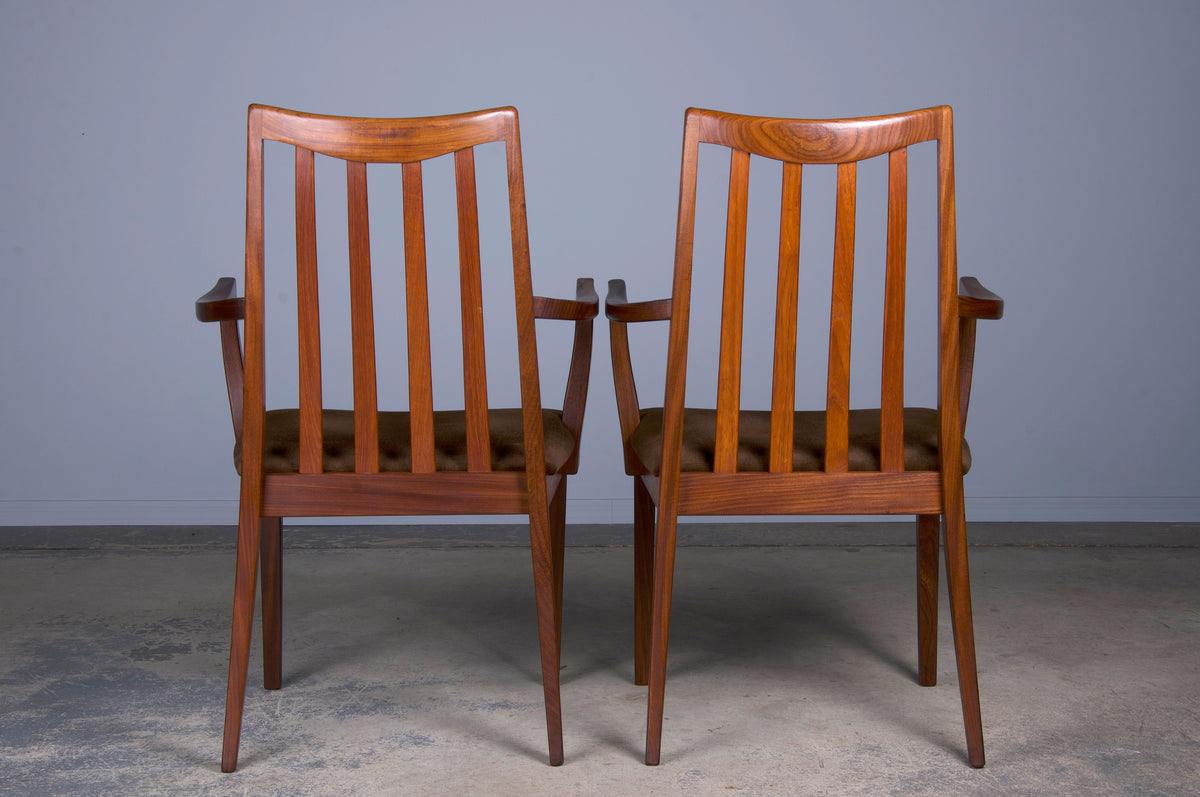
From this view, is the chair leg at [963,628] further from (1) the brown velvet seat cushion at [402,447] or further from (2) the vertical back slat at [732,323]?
(1) the brown velvet seat cushion at [402,447]

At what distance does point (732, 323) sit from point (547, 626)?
52 cm

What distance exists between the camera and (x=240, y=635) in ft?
4.83

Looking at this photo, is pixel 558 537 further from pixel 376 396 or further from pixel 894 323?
pixel 894 323

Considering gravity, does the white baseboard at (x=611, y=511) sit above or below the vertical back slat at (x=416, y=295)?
below

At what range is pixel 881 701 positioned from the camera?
5.84ft

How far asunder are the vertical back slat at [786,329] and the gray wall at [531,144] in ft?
6.36

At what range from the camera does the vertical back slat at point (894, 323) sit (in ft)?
4.76

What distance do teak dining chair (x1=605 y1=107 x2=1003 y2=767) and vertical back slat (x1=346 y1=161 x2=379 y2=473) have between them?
1.39 feet

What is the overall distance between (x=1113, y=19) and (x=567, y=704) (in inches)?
117

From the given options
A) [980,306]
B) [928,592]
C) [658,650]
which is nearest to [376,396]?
[658,650]

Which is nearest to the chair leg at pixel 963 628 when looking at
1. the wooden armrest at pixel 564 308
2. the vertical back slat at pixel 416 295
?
the wooden armrest at pixel 564 308

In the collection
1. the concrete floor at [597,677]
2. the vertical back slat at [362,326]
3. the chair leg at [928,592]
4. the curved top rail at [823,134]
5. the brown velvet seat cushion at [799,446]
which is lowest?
the concrete floor at [597,677]

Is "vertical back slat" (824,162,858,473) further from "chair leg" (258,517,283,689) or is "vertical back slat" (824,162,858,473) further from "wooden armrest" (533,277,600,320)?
"chair leg" (258,517,283,689)

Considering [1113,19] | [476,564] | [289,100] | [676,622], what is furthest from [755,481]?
[1113,19]
